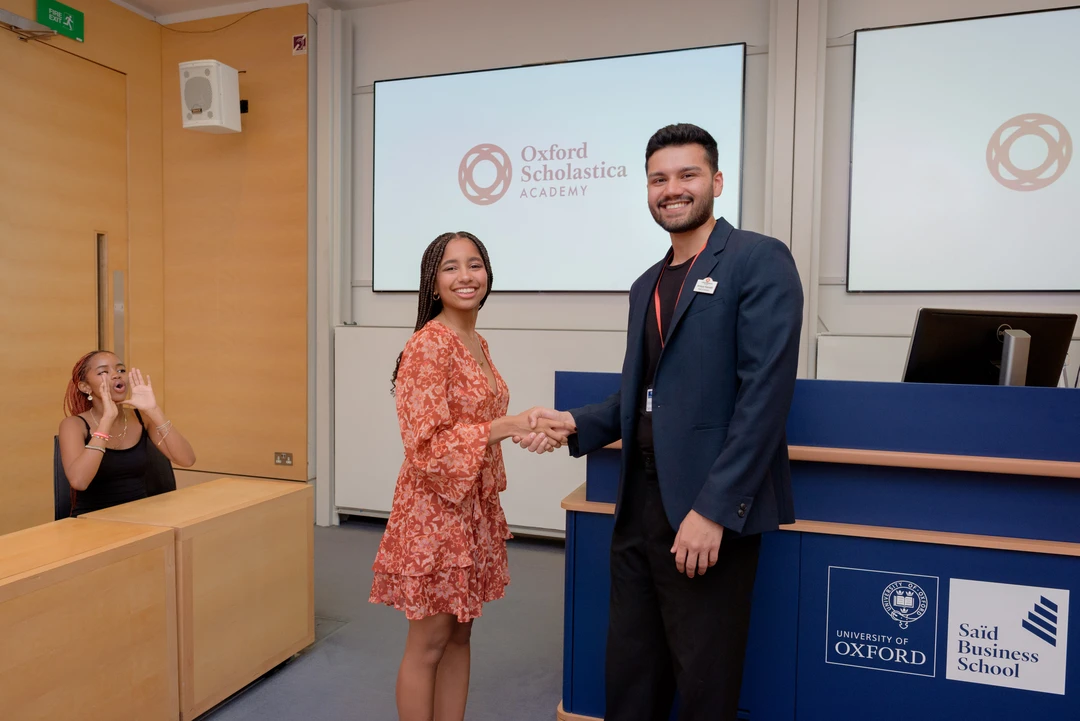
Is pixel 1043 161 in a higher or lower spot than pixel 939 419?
higher

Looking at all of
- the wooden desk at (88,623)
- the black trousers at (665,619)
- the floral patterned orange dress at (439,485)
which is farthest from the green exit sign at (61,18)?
the black trousers at (665,619)

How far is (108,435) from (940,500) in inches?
114

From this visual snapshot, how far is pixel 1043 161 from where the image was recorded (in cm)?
371

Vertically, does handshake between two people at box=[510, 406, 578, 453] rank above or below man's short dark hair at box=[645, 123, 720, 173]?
below

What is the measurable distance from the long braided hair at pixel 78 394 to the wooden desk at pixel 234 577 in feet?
1.68

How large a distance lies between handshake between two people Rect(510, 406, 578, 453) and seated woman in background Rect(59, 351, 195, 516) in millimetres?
1690

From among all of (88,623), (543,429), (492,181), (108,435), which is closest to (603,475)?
(543,429)

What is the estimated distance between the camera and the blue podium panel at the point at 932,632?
1948 millimetres

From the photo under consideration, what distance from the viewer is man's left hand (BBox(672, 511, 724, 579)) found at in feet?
5.31

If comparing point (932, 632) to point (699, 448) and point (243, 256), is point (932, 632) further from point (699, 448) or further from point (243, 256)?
point (243, 256)

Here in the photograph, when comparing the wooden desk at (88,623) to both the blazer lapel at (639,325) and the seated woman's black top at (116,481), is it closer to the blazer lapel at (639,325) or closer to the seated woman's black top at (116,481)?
the seated woman's black top at (116,481)

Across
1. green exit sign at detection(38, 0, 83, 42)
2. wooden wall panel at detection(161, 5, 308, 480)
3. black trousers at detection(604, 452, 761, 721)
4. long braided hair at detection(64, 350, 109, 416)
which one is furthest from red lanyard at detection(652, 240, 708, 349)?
green exit sign at detection(38, 0, 83, 42)

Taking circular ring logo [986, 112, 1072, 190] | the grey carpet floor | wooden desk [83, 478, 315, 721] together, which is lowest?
the grey carpet floor

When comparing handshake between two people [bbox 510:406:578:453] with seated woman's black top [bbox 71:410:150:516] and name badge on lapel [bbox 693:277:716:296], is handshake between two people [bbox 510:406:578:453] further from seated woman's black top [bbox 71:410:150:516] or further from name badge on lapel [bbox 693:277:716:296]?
seated woman's black top [bbox 71:410:150:516]
